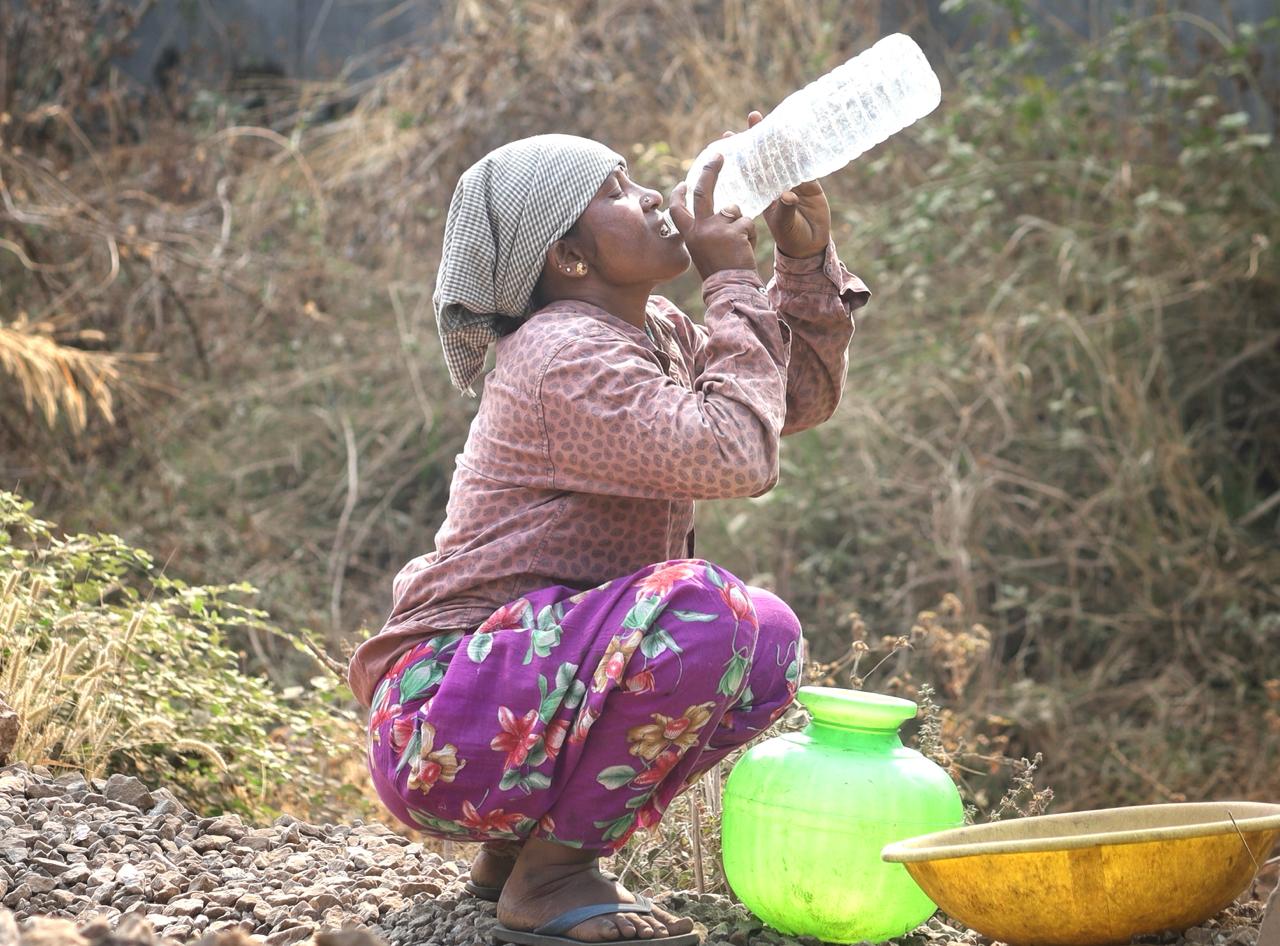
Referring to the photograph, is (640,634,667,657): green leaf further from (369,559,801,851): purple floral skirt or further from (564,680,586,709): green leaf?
(564,680,586,709): green leaf

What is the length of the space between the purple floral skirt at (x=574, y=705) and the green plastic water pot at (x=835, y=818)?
18 centimetres

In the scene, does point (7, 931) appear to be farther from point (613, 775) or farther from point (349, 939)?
point (613, 775)

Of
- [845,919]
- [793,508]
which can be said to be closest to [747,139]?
[845,919]

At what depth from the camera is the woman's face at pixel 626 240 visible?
2.50 m

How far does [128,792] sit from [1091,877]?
6.37 ft

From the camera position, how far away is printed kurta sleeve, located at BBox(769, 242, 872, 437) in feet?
A: 8.94

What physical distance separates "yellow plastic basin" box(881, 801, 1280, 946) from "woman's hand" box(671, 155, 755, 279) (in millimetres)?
979

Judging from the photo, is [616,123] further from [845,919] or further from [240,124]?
[845,919]

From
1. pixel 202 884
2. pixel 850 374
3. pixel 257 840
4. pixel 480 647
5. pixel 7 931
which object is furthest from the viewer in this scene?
pixel 850 374

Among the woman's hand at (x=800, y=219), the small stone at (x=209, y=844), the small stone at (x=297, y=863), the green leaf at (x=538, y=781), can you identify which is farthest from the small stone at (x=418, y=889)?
the woman's hand at (x=800, y=219)

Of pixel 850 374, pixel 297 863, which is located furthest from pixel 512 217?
pixel 850 374

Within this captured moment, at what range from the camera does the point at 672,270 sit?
8.26ft

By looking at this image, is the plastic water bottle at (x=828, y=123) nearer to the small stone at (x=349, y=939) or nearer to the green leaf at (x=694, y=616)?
the green leaf at (x=694, y=616)

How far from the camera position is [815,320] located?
2740 millimetres
